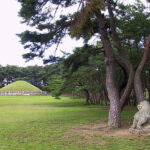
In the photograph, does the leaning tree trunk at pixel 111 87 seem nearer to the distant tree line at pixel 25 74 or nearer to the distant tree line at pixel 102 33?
the distant tree line at pixel 102 33

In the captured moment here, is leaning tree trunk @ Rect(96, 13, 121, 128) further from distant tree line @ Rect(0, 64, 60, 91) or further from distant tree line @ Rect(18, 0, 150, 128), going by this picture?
distant tree line @ Rect(0, 64, 60, 91)

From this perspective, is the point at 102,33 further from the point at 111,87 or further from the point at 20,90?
the point at 20,90

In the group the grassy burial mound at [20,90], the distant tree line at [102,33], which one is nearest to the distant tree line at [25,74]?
the grassy burial mound at [20,90]

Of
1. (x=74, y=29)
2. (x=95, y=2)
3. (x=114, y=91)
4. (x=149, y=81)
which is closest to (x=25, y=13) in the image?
(x=74, y=29)

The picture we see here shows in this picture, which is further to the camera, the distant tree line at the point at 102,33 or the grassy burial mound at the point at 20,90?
the grassy burial mound at the point at 20,90

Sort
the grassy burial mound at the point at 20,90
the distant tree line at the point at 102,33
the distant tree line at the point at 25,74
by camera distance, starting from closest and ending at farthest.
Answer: the distant tree line at the point at 102,33, the grassy burial mound at the point at 20,90, the distant tree line at the point at 25,74

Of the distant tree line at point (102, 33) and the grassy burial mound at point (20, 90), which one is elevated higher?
the distant tree line at point (102, 33)

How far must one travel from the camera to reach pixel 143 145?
18.0ft

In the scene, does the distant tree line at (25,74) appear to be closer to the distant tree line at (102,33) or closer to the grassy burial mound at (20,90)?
the grassy burial mound at (20,90)

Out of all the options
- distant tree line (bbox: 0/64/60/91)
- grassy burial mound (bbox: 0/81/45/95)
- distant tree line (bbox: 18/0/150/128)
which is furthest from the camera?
distant tree line (bbox: 0/64/60/91)

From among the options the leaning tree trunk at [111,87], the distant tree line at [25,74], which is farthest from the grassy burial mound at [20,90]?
the leaning tree trunk at [111,87]

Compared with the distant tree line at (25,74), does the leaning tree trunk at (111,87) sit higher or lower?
lower

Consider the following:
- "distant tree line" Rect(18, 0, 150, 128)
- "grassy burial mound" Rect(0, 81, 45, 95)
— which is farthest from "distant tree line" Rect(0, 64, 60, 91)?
"distant tree line" Rect(18, 0, 150, 128)

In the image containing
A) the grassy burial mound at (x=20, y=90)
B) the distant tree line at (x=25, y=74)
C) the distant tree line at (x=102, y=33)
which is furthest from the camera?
the distant tree line at (x=25, y=74)
